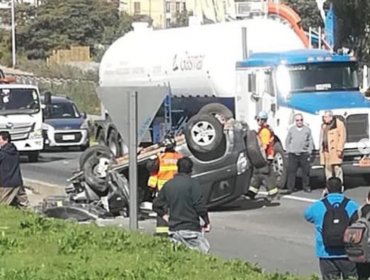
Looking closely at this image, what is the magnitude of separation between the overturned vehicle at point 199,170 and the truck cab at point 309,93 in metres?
3.99

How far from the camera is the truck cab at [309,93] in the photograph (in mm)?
24984

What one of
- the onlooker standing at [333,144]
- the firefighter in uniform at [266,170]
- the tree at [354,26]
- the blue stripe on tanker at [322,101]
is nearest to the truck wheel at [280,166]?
the firefighter in uniform at [266,170]

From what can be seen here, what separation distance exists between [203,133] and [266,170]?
72.3 inches

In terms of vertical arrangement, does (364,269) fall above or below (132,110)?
below

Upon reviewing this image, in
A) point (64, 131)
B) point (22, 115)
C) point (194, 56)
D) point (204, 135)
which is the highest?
point (194, 56)

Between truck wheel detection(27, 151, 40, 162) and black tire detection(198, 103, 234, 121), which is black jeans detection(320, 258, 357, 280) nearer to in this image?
black tire detection(198, 103, 234, 121)

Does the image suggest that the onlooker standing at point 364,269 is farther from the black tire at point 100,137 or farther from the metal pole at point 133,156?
the black tire at point 100,137

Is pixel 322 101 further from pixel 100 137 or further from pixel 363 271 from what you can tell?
pixel 363 271

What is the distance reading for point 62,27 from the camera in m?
104

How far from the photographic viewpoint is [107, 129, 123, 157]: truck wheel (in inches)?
1153

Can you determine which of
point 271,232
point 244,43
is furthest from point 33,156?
point 271,232

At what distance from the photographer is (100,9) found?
4360 inches

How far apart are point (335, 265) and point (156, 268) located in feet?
8.88

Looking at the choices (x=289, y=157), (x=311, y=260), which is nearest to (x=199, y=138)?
(x=289, y=157)
